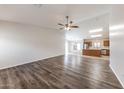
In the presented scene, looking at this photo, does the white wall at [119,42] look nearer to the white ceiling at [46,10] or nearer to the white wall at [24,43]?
the white ceiling at [46,10]

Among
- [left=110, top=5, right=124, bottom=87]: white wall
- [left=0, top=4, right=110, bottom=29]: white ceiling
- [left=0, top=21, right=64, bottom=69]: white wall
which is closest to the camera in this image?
[left=110, top=5, right=124, bottom=87]: white wall

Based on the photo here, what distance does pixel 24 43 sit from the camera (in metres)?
6.71

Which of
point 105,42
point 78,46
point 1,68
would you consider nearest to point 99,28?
point 105,42

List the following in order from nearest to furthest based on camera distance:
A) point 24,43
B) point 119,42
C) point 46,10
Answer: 1. point 119,42
2. point 46,10
3. point 24,43

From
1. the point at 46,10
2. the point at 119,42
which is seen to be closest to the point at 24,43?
the point at 46,10

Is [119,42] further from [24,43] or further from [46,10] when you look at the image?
[24,43]

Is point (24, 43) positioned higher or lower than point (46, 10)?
lower

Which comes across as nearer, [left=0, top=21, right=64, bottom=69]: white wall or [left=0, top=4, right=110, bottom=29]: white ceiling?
[left=0, top=4, right=110, bottom=29]: white ceiling

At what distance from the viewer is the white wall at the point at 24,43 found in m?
5.58

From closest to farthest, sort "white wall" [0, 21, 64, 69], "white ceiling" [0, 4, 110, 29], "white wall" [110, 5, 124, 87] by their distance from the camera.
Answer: "white wall" [110, 5, 124, 87] → "white ceiling" [0, 4, 110, 29] → "white wall" [0, 21, 64, 69]

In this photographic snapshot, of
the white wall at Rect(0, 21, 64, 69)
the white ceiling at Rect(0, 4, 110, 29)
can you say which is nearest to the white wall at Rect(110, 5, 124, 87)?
the white ceiling at Rect(0, 4, 110, 29)

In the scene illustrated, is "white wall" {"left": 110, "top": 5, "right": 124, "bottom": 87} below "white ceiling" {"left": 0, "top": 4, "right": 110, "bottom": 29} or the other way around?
below

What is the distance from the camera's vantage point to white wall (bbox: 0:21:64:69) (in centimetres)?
558

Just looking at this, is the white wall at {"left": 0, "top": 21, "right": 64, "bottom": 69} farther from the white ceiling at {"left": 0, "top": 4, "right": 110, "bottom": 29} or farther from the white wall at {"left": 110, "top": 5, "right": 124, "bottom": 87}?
the white wall at {"left": 110, "top": 5, "right": 124, "bottom": 87}
